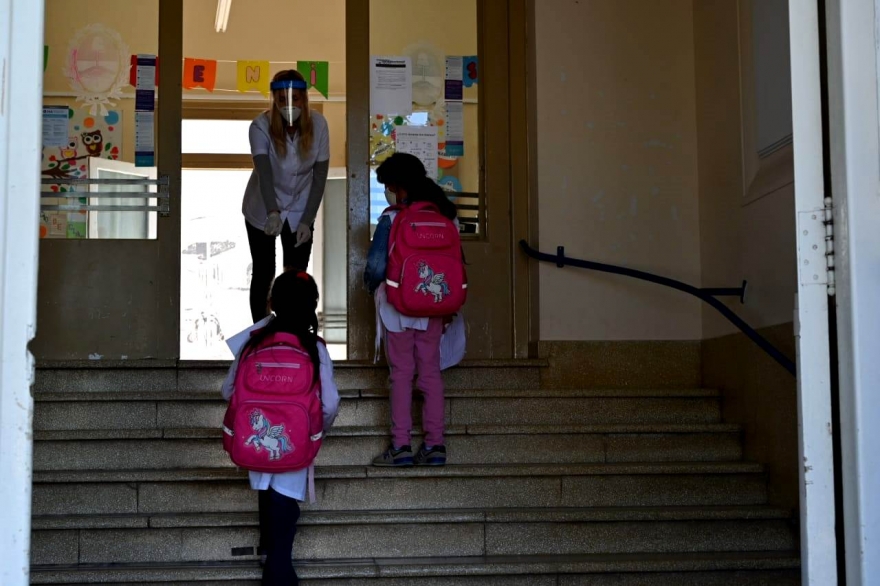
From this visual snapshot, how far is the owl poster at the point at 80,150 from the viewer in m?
6.41

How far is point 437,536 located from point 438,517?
0.25 ft

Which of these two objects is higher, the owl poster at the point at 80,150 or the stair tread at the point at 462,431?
the owl poster at the point at 80,150

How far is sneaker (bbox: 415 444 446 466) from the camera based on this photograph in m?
4.98

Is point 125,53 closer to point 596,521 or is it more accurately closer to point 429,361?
point 429,361

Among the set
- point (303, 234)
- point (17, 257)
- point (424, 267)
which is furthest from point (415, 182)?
point (17, 257)

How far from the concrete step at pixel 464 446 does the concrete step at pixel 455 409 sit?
195 mm

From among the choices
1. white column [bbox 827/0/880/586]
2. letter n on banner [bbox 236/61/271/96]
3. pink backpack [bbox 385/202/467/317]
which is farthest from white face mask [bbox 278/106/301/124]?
letter n on banner [bbox 236/61/271/96]

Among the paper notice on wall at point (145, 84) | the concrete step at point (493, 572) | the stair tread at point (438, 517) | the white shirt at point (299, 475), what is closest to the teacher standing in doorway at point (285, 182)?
the paper notice on wall at point (145, 84)

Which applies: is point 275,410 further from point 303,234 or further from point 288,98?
point 288,98

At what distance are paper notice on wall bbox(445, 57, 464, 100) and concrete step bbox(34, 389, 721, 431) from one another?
6.44 feet

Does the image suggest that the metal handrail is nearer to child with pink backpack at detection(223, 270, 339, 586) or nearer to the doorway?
the doorway

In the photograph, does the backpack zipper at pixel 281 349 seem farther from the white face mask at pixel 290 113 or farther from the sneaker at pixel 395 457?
the white face mask at pixel 290 113

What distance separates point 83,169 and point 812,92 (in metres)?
4.79

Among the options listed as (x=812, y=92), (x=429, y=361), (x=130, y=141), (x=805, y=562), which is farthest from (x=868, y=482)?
(x=130, y=141)
